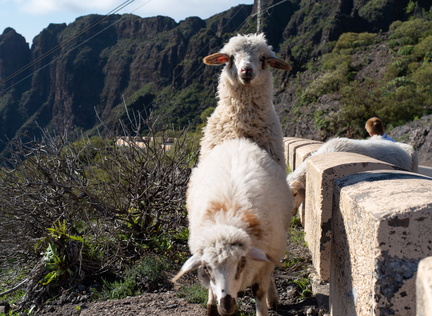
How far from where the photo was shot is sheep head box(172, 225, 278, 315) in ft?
7.89

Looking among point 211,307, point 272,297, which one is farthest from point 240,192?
point 272,297

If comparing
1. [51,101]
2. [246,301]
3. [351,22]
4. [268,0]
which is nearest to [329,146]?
[246,301]

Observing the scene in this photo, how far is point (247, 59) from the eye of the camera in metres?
4.54

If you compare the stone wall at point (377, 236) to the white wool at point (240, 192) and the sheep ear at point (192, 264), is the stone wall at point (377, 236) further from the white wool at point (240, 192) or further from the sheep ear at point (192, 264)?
the sheep ear at point (192, 264)

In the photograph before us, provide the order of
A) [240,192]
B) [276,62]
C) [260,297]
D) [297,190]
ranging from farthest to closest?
[276,62], [297,190], [260,297], [240,192]

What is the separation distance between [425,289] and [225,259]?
155 centimetres

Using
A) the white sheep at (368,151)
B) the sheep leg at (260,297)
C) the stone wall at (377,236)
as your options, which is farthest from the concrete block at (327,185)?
the white sheep at (368,151)

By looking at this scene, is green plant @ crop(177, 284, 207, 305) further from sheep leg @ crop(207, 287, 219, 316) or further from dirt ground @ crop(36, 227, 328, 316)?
sheep leg @ crop(207, 287, 219, 316)

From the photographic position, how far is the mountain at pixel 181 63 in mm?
33188

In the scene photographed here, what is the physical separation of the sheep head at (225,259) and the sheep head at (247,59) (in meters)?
2.34

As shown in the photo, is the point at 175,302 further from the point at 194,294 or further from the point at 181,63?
the point at 181,63

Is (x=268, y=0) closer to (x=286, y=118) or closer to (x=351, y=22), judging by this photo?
(x=351, y=22)

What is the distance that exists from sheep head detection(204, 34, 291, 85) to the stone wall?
2.20 m

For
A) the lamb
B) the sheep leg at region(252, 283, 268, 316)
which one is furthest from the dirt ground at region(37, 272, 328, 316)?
the sheep leg at region(252, 283, 268, 316)
